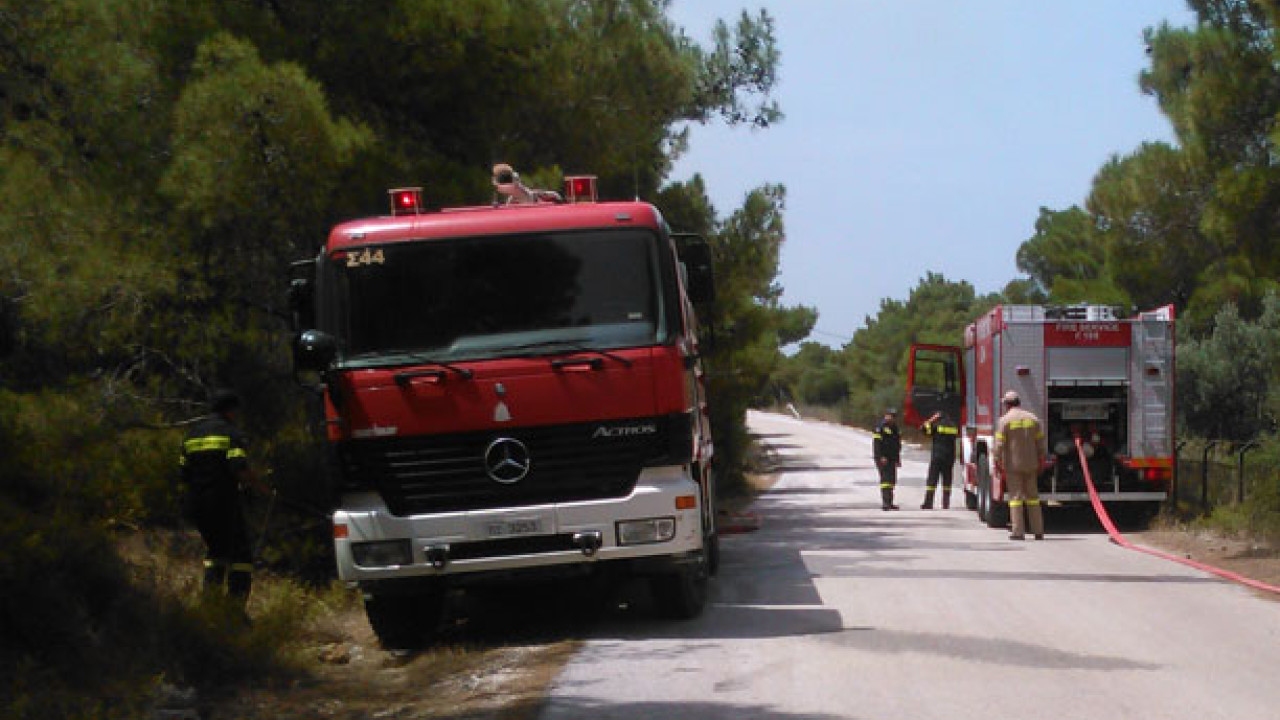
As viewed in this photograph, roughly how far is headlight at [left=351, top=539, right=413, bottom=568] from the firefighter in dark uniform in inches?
35.6

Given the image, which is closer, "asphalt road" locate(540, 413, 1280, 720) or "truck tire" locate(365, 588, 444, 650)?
"asphalt road" locate(540, 413, 1280, 720)

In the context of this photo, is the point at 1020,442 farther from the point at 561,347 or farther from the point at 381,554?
the point at 381,554

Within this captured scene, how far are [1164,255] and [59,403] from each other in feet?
63.8

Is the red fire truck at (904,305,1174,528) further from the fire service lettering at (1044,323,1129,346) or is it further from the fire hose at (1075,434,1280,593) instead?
the fire hose at (1075,434,1280,593)

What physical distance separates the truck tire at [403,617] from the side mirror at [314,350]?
171 cm

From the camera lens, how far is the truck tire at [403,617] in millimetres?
10961

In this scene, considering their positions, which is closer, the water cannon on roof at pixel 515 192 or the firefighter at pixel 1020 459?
the water cannon on roof at pixel 515 192

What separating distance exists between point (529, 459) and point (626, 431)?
67cm

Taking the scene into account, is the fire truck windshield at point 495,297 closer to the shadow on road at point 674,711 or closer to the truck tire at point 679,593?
the truck tire at point 679,593

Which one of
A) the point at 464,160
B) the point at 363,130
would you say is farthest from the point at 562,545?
the point at 464,160

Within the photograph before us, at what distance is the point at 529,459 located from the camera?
1035 centimetres

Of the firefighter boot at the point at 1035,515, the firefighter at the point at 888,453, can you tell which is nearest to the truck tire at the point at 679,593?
the firefighter boot at the point at 1035,515

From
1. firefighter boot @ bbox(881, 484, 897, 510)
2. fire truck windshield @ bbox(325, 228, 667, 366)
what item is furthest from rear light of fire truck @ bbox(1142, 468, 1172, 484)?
fire truck windshield @ bbox(325, 228, 667, 366)

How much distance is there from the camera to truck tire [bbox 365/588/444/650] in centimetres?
1096
